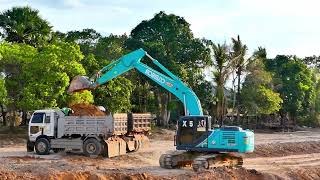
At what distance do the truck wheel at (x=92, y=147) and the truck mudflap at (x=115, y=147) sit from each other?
1.49 ft

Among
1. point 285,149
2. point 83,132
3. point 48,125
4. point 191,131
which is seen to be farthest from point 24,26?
point 191,131

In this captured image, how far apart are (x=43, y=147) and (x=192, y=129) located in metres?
9.12

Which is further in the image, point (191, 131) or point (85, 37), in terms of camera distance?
point (85, 37)

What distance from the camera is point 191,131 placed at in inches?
940

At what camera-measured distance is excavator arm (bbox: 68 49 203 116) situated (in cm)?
2508

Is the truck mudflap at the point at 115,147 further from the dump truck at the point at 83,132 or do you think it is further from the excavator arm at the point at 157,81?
the excavator arm at the point at 157,81

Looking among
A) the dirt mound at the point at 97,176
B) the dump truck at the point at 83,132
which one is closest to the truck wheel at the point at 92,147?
the dump truck at the point at 83,132

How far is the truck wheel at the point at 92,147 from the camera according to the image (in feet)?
90.5

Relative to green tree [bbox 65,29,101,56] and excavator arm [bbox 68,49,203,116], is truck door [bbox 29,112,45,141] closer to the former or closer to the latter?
excavator arm [bbox 68,49,203,116]

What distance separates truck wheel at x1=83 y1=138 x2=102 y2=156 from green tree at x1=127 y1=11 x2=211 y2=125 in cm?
2314

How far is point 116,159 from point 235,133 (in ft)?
24.3

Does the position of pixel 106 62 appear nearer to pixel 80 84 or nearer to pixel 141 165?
pixel 80 84

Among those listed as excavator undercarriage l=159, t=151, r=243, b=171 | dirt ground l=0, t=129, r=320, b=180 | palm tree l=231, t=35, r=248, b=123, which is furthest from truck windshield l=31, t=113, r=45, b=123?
palm tree l=231, t=35, r=248, b=123

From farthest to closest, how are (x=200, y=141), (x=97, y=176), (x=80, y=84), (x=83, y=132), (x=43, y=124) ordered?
(x=43, y=124) → (x=83, y=132) → (x=80, y=84) → (x=200, y=141) → (x=97, y=176)
